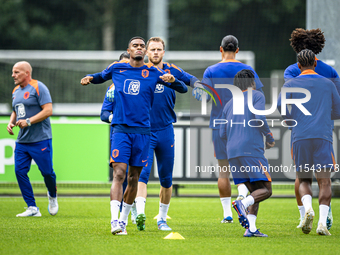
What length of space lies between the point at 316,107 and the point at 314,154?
1.70 ft

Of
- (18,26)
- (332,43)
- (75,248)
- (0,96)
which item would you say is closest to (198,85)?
(75,248)

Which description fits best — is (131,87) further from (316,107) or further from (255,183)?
(316,107)

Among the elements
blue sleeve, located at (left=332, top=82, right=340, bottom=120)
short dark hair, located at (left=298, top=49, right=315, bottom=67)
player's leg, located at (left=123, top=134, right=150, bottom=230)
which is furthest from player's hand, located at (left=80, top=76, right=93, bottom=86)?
blue sleeve, located at (left=332, top=82, right=340, bottom=120)

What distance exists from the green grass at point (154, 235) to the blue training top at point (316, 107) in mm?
1134

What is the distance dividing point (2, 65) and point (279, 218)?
13935 mm

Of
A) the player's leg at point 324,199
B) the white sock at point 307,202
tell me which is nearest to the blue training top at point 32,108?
the white sock at point 307,202

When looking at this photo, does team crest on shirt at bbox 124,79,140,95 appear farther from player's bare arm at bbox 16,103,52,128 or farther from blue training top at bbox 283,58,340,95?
player's bare arm at bbox 16,103,52,128

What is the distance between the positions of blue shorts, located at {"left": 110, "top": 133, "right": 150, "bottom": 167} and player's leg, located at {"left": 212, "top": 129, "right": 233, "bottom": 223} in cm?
145

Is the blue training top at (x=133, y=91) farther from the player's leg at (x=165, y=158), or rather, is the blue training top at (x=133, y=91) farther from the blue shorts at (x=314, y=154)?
the blue shorts at (x=314, y=154)

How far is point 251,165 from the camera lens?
5836mm

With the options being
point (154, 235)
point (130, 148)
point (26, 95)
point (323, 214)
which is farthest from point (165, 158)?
point (26, 95)

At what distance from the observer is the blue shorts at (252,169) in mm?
5836

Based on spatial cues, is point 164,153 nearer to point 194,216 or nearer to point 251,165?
point 251,165

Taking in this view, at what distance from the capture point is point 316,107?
242 inches
